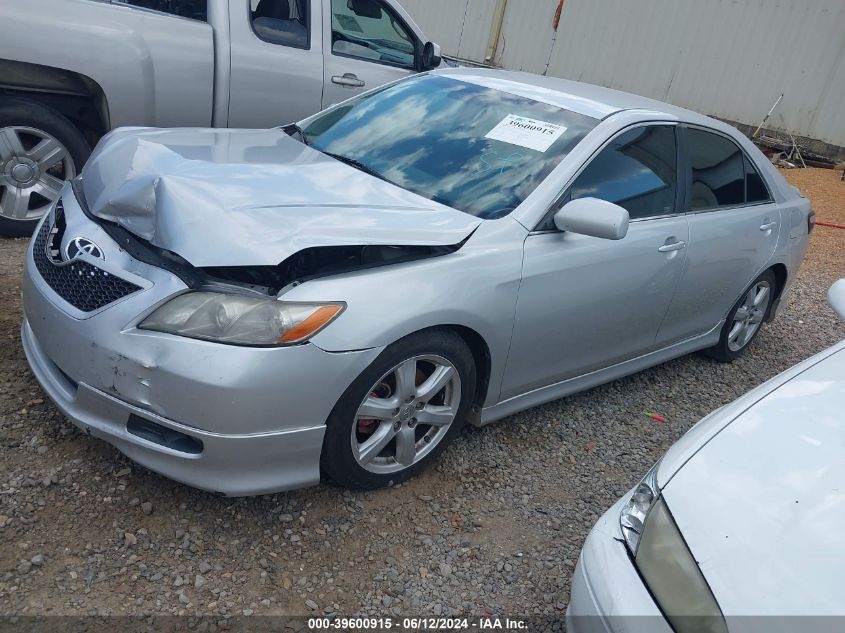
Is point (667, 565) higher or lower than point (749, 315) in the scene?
higher

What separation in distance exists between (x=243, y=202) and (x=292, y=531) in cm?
120

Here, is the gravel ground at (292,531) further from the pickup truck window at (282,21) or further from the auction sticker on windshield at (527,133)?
the pickup truck window at (282,21)

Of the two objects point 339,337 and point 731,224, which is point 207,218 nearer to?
point 339,337

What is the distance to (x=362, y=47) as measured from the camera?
18.1ft

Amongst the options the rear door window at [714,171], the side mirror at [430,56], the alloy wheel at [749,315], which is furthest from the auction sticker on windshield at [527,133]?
the side mirror at [430,56]

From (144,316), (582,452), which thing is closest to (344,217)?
(144,316)

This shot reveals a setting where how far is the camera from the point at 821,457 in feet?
6.84

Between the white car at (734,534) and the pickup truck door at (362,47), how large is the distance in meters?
3.94

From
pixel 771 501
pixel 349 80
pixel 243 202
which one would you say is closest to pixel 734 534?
pixel 771 501

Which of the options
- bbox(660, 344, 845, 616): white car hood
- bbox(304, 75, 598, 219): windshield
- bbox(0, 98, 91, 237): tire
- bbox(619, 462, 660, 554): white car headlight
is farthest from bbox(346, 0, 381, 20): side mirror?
bbox(619, 462, 660, 554): white car headlight

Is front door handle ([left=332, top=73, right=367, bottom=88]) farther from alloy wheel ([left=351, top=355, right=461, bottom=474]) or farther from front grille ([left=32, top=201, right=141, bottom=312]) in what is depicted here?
alloy wheel ([left=351, top=355, right=461, bottom=474])

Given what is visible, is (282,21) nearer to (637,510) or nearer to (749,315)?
(749,315)

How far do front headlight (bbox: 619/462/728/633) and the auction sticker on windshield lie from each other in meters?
1.65

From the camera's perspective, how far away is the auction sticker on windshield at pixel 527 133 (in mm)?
3254
